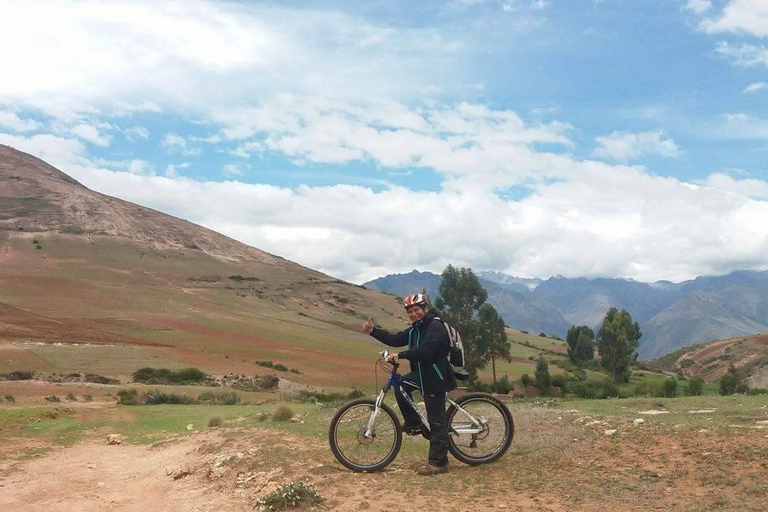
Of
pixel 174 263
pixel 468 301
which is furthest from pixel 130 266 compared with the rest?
pixel 468 301

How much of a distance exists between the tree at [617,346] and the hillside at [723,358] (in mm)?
7854

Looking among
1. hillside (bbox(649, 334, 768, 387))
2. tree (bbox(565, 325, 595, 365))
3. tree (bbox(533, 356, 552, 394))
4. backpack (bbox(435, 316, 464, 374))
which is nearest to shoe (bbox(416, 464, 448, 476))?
backpack (bbox(435, 316, 464, 374))

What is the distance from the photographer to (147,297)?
94.6 meters

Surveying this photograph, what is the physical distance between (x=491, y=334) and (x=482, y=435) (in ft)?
168

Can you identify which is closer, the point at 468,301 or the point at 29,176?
the point at 468,301

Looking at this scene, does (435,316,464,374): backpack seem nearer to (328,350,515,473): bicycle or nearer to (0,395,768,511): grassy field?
(328,350,515,473): bicycle

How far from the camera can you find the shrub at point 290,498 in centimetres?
696

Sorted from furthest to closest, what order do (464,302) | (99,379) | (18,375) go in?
(464,302)
(99,379)
(18,375)

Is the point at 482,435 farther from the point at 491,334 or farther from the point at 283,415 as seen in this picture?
the point at 491,334

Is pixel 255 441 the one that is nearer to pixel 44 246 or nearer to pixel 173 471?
pixel 173 471

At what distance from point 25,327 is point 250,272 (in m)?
88.0

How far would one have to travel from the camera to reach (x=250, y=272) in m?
150

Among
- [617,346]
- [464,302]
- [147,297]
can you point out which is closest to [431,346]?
[464,302]

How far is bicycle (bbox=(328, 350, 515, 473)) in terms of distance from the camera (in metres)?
8.82
